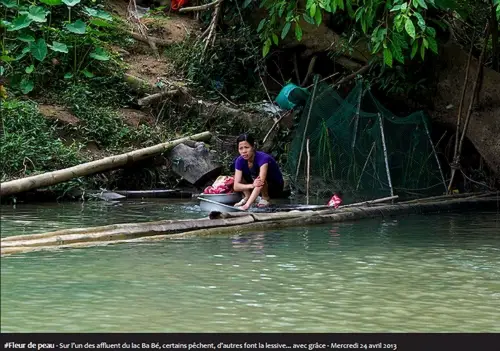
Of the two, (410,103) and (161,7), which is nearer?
(410,103)

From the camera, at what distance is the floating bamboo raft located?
6.45 meters

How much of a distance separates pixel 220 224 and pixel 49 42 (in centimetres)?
742

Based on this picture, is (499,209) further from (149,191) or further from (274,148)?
(149,191)

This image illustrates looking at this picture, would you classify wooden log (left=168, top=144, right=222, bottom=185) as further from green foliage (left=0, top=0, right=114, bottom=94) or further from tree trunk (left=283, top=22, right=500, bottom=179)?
tree trunk (left=283, top=22, right=500, bottom=179)

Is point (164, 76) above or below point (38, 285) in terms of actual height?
above

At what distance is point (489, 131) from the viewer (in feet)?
42.4

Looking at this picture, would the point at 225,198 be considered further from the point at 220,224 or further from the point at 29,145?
the point at 29,145

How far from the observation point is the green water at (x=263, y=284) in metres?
4.62

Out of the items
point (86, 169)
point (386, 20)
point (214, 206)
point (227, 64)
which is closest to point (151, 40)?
point (227, 64)

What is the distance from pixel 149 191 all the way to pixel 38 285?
7.63 m

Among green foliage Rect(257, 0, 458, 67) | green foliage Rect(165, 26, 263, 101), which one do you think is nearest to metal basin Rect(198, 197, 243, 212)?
green foliage Rect(257, 0, 458, 67)
